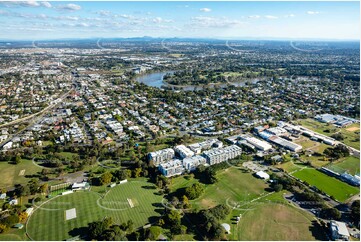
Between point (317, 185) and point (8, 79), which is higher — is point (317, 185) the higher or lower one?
the lower one

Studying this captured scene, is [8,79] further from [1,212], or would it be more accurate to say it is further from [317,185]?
[317,185]

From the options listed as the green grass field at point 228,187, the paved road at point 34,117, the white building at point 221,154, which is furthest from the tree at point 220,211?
the paved road at point 34,117

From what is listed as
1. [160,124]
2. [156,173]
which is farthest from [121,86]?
[156,173]

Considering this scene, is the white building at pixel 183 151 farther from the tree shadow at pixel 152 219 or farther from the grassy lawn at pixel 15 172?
the grassy lawn at pixel 15 172

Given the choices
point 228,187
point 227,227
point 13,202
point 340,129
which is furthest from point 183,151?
point 340,129

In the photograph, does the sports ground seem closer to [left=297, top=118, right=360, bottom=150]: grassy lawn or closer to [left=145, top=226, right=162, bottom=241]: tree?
[left=145, top=226, right=162, bottom=241]: tree
